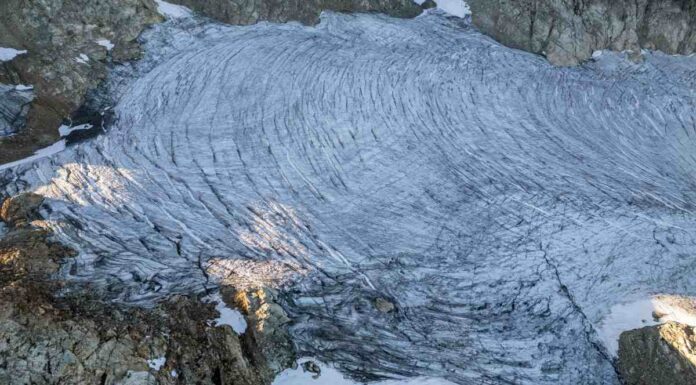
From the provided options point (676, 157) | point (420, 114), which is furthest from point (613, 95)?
point (420, 114)

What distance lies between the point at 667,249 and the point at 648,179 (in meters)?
3.47

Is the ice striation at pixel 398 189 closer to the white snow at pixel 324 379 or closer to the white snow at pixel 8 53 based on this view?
the white snow at pixel 324 379

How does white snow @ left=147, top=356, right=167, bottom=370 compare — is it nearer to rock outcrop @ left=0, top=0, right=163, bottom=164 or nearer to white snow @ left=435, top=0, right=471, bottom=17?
rock outcrop @ left=0, top=0, right=163, bottom=164

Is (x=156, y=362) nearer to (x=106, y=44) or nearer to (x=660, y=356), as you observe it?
(x=660, y=356)

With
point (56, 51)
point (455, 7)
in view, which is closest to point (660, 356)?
point (455, 7)

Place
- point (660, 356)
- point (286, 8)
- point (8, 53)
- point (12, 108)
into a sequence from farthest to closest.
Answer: point (286, 8), point (8, 53), point (12, 108), point (660, 356)

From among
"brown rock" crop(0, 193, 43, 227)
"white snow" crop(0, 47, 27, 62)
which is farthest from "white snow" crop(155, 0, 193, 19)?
"brown rock" crop(0, 193, 43, 227)

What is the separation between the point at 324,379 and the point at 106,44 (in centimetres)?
1364

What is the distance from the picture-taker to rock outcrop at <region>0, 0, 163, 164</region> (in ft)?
56.6

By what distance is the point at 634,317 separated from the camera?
1280 centimetres

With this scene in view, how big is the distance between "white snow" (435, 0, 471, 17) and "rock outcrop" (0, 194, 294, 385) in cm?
1644

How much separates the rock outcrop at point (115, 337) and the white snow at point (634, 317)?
19.8 ft

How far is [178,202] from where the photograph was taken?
50.2 feet

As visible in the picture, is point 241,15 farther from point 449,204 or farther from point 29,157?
point 449,204
